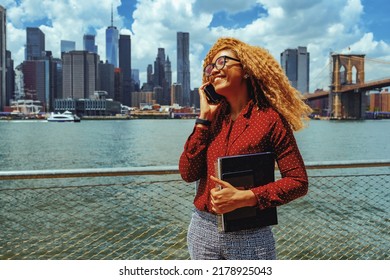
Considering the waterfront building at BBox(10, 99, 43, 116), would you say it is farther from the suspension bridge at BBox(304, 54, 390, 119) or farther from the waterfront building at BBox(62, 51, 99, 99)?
the suspension bridge at BBox(304, 54, 390, 119)

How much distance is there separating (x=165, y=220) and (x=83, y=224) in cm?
125

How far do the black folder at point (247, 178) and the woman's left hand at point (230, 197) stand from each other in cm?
2

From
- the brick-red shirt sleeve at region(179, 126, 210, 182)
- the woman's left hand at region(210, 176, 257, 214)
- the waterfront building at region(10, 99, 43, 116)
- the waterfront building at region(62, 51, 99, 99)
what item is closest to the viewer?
the woman's left hand at region(210, 176, 257, 214)

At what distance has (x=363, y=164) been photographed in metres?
2.62

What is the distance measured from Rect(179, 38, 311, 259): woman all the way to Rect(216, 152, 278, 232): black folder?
0.02 meters

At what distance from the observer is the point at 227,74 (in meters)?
1.42

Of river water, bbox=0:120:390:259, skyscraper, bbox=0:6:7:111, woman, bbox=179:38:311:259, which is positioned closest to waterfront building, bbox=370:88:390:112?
skyscraper, bbox=0:6:7:111

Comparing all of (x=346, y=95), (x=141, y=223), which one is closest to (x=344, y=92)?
(x=346, y=95)

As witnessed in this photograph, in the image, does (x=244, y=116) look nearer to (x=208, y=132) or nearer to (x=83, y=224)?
(x=208, y=132)

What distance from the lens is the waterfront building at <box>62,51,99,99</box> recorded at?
9528 centimetres

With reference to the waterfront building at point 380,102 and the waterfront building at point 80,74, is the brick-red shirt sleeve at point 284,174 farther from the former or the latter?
the waterfront building at point 80,74

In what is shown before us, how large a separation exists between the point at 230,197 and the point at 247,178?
0.08 m

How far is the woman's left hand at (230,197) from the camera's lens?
1319 millimetres
